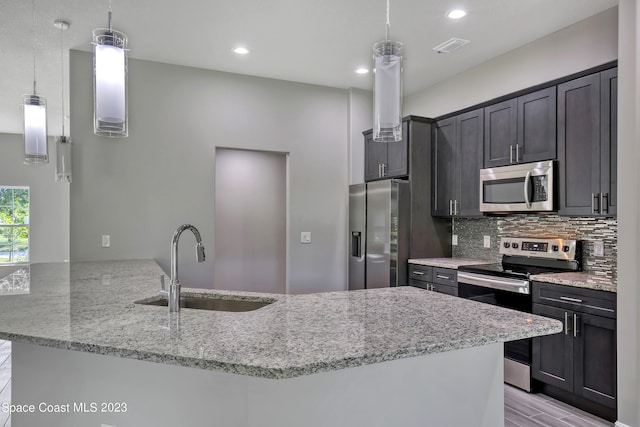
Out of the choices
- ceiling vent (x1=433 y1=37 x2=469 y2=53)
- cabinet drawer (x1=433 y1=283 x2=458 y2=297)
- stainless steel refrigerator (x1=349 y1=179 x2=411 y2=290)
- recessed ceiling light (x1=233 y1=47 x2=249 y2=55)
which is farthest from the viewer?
stainless steel refrigerator (x1=349 y1=179 x2=411 y2=290)

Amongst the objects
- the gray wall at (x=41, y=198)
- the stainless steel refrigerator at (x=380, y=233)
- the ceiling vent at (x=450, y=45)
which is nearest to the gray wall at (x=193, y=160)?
the stainless steel refrigerator at (x=380, y=233)

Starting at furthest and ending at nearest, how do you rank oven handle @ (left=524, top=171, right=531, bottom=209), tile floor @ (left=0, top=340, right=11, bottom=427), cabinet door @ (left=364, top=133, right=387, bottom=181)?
1. cabinet door @ (left=364, top=133, right=387, bottom=181)
2. oven handle @ (left=524, top=171, right=531, bottom=209)
3. tile floor @ (left=0, top=340, right=11, bottom=427)

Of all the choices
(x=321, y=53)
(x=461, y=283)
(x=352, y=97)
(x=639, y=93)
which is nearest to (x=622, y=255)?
(x=639, y=93)

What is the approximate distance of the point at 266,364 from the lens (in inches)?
41.4

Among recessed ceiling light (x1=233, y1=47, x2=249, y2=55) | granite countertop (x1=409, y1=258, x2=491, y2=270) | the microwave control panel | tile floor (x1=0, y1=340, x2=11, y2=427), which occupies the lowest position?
tile floor (x1=0, y1=340, x2=11, y2=427)

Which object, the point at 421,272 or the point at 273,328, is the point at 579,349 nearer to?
the point at 421,272

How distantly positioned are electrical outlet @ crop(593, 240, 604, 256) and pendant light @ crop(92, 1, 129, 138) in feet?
10.8

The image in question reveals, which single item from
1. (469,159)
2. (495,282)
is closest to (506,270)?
(495,282)

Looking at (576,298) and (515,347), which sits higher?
(576,298)

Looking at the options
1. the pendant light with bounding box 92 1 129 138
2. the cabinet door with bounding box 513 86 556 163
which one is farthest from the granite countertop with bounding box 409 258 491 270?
the pendant light with bounding box 92 1 129 138

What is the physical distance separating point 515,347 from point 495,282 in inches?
20.1

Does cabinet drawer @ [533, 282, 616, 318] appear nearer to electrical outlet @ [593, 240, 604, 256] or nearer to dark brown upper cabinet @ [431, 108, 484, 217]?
electrical outlet @ [593, 240, 604, 256]

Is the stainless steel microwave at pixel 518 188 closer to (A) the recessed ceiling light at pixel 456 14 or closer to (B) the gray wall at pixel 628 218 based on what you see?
(B) the gray wall at pixel 628 218

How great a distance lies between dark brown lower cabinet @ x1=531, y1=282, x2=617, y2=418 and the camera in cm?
251
